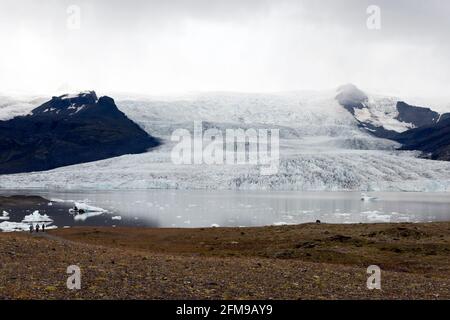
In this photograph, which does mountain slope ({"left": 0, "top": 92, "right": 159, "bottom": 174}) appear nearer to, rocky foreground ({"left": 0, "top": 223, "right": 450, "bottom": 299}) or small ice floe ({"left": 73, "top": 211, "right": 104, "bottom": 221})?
small ice floe ({"left": 73, "top": 211, "right": 104, "bottom": 221})

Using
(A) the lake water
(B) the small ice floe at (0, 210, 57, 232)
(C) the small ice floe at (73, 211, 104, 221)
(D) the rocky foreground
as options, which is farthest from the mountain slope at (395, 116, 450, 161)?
(D) the rocky foreground

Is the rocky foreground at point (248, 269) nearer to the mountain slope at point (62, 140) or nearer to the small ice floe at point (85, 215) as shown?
the small ice floe at point (85, 215)

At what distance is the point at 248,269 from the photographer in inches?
586

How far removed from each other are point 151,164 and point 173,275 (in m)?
93.4

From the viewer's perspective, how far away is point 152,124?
5118 inches

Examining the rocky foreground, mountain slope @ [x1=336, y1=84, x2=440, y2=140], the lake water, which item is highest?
mountain slope @ [x1=336, y1=84, x2=440, y2=140]

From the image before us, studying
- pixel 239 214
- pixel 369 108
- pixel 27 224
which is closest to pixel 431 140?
pixel 369 108

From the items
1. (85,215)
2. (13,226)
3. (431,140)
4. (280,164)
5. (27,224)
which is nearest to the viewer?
(13,226)

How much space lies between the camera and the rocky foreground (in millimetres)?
11387

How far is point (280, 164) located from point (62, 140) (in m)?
117

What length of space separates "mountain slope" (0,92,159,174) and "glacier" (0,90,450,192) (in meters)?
29.2

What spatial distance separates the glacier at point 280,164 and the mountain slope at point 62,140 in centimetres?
2918

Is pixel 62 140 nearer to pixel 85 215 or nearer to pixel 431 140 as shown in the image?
pixel 431 140

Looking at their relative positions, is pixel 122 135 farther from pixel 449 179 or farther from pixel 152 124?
pixel 449 179
